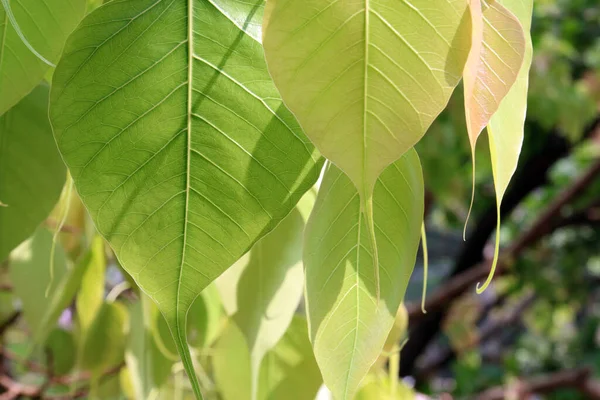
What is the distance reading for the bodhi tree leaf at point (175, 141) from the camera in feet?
0.49

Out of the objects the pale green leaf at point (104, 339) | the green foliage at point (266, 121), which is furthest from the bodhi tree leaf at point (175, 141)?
the pale green leaf at point (104, 339)

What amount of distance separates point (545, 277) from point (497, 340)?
140cm

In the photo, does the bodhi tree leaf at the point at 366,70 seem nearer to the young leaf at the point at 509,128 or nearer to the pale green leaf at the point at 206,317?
the young leaf at the point at 509,128

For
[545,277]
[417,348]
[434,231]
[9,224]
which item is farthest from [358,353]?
[434,231]

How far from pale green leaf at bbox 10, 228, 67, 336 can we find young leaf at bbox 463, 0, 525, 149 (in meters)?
0.25

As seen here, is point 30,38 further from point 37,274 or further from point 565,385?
point 565,385

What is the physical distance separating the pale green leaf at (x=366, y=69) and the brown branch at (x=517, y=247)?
3.61ft

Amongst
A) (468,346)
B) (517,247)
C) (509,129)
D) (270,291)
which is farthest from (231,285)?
(468,346)

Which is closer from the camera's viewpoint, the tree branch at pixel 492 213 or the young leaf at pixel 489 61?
the young leaf at pixel 489 61

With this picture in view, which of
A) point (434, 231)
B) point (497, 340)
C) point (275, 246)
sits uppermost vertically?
point (275, 246)

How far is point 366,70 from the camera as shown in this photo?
5.1 inches

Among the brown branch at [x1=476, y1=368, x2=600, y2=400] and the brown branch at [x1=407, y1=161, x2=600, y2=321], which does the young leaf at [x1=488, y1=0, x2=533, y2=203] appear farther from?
the brown branch at [x1=476, y1=368, x2=600, y2=400]

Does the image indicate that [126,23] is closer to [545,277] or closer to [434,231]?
[545,277]

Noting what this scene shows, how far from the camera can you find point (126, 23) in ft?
0.49
